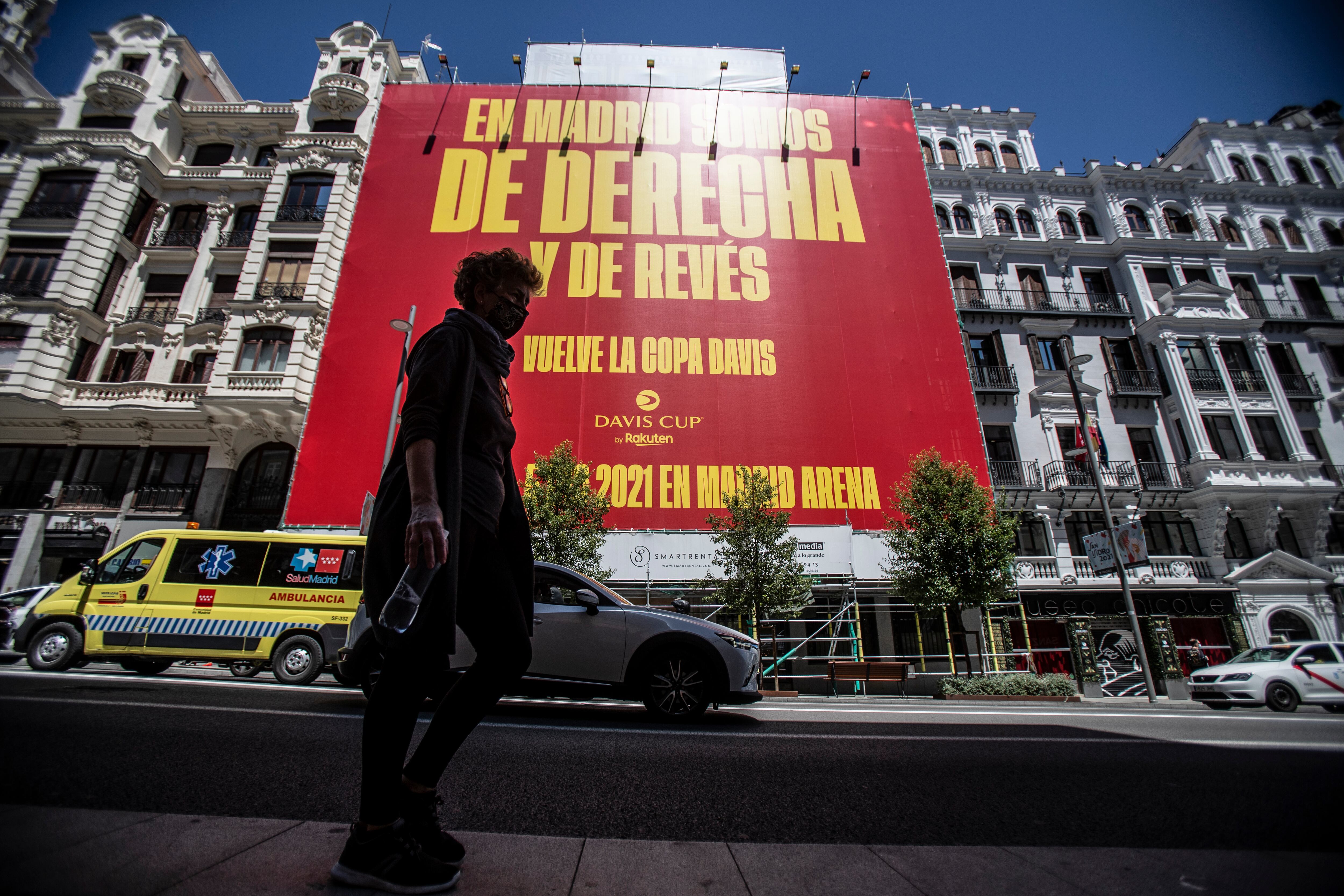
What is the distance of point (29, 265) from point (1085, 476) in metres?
25.2

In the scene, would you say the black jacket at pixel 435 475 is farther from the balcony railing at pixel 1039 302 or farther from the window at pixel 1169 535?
the window at pixel 1169 535

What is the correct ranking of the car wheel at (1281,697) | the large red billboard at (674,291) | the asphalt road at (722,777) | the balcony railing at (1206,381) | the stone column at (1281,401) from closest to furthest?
1. the asphalt road at (722,777)
2. the car wheel at (1281,697)
3. the large red billboard at (674,291)
4. the stone column at (1281,401)
5. the balcony railing at (1206,381)

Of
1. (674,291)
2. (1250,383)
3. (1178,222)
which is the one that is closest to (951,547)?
(674,291)

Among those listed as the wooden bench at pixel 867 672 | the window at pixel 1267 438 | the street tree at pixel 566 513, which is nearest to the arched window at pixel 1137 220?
the window at pixel 1267 438

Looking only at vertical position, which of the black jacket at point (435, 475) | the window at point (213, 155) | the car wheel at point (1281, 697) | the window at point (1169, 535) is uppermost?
the window at point (213, 155)

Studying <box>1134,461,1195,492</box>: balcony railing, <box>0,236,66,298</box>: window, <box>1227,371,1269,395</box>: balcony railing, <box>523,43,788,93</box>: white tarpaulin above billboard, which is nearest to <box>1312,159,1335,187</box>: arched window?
<box>1227,371,1269,395</box>: balcony railing

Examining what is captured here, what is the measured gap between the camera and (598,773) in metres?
2.67

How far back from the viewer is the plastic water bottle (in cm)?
149

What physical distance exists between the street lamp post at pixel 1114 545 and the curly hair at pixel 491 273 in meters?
16.2

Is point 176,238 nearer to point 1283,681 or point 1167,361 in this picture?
point 1283,681

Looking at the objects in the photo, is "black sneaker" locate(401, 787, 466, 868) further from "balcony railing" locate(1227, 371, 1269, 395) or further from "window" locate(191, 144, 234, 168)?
"balcony railing" locate(1227, 371, 1269, 395)

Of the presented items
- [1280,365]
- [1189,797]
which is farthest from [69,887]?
[1280,365]

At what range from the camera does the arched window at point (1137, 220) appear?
2423 centimetres

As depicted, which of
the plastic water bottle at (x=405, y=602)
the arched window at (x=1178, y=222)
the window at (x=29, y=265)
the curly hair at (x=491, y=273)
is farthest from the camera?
the arched window at (x=1178, y=222)
